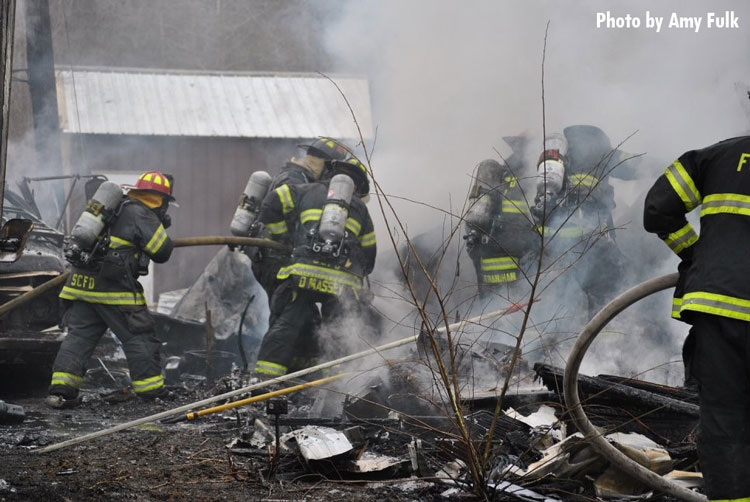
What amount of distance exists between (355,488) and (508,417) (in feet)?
3.72

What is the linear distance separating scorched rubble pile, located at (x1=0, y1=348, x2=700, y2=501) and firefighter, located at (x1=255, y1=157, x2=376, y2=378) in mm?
1418

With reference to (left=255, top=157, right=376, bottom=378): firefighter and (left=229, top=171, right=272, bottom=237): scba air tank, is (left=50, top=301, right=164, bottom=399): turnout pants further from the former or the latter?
(left=229, top=171, right=272, bottom=237): scba air tank

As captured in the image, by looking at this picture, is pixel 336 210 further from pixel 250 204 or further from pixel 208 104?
pixel 208 104

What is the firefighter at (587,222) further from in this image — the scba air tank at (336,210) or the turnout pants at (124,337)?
the turnout pants at (124,337)

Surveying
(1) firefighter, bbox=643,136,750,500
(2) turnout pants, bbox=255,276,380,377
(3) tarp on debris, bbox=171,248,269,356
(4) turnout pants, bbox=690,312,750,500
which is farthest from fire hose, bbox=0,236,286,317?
(4) turnout pants, bbox=690,312,750,500

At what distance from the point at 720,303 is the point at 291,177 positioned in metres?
5.42

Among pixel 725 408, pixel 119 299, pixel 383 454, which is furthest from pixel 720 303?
pixel 119 299

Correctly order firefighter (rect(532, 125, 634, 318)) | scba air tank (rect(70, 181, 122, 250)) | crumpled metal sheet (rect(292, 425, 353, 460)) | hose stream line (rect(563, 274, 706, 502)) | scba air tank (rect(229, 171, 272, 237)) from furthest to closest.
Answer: scba air tank (rect(229, 171, 272, 237)), firefighter (rect(532, 125, 634, 318)), scba air tank (rect(70, 181, 122, 250)), crumpled metal sheet (rect(292, 425, 353, 460)), hose stream line (rect(563, 274, 706, 502))

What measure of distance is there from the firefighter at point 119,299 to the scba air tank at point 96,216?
3.3 inches

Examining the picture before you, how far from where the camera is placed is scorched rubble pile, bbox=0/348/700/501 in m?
4.24

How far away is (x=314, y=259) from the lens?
→ 7418 mm

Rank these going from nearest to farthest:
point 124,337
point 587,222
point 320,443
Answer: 1. point 320,443
2. point 124,337
3. point 587,222

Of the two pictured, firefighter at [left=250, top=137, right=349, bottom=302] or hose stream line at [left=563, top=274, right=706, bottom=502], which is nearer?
hose stream line at [left=563, top=274, right=706, bottom=502]

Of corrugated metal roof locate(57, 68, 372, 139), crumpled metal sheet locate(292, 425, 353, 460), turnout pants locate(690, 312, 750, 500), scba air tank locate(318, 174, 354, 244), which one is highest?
corrugated metal roof locate(57, 68, 372, 139)
